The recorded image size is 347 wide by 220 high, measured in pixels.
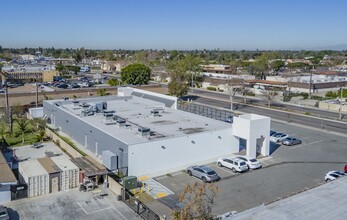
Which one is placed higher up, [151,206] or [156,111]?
[156,111]

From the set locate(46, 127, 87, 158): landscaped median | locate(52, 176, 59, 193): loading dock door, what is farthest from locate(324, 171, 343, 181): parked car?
locate(46, 127, 87, 158): landscaped median

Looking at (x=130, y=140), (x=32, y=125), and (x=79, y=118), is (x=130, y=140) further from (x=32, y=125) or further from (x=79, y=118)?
(x=32, y=125)

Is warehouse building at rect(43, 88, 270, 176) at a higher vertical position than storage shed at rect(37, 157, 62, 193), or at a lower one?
higher

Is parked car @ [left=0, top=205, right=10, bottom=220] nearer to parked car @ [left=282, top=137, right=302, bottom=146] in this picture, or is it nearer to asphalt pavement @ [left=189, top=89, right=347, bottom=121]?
parked car @ [left=282, top=137, right=302, bottom=146]

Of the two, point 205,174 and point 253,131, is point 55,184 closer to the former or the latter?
point 205,174

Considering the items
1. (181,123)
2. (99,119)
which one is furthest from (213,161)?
(99,119)

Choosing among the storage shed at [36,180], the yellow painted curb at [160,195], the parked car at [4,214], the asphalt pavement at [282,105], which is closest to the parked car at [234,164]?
the yellow painted curb at [160,195]
